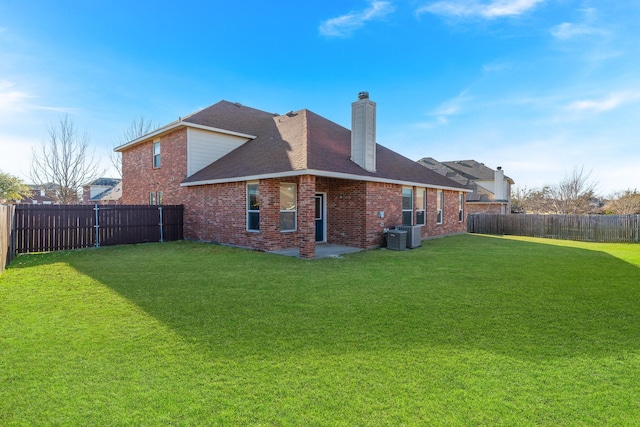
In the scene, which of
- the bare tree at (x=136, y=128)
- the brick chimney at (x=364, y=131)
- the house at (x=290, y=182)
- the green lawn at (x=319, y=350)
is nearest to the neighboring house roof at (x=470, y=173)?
the house at (x=290, y=182)

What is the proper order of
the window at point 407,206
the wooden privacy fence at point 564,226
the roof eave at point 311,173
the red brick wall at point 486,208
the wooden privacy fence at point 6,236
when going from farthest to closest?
the red brick wall at point 486,208, the wooden privacy fence at point 564,226, the window at point 407,206, the roof eave at point 311,173, the wooden privacy fence at point 6,236

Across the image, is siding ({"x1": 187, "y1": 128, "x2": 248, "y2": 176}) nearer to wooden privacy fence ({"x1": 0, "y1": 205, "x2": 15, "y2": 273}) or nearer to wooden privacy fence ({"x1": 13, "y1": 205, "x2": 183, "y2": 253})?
wooden privacy fence ({"x1": 13, "y1": 205, "x2": 183, "y2": 253})

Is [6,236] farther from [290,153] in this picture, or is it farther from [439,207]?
[439,207]

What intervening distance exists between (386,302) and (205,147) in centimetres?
1246

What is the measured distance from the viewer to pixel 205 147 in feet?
49.4

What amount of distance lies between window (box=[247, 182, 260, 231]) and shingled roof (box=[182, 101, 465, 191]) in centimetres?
55

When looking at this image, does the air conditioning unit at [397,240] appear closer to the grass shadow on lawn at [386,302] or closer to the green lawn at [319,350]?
the grass shadow on lawn at [386,302]

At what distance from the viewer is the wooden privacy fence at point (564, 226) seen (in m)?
15.8

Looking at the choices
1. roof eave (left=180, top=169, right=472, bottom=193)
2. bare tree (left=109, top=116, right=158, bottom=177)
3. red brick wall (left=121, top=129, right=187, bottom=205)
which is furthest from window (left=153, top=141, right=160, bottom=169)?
bare tree (left=109, top=116, right=158, bottom=177)

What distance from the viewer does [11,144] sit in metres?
23.7

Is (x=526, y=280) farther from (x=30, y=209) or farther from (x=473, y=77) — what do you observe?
(x=30, y=209)

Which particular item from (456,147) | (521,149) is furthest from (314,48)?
(456,147)

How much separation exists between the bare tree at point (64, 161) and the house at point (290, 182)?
11194 mm

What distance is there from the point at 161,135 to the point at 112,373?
15.4 m
